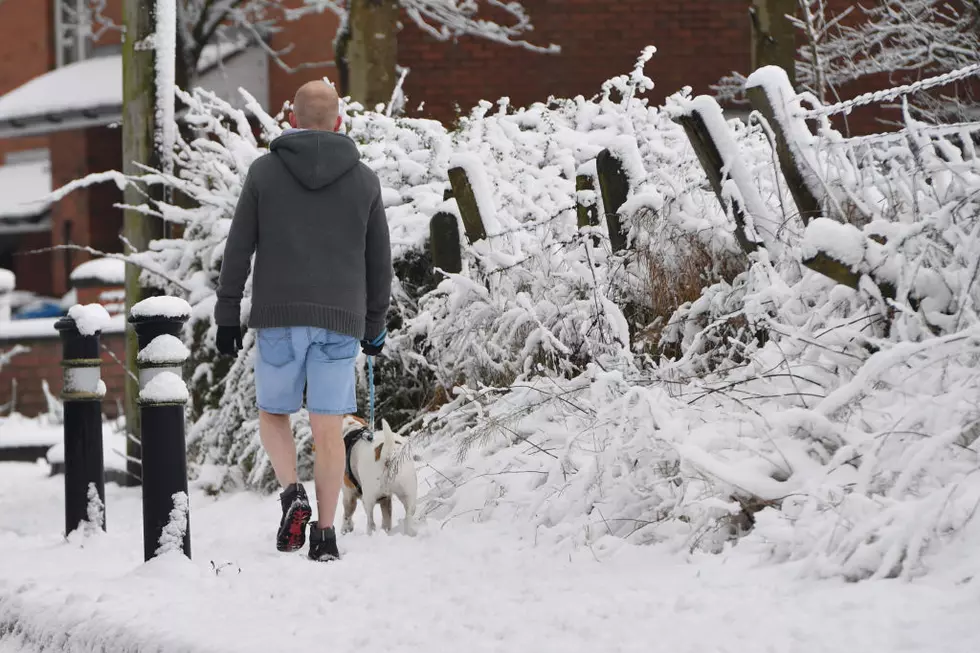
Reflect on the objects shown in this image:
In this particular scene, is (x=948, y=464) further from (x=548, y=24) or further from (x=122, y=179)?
(x=548, y=24)

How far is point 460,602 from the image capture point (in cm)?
410

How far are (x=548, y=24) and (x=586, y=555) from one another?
12.5m

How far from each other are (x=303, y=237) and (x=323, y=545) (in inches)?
43.1

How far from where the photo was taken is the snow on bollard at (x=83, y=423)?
5.79 metres

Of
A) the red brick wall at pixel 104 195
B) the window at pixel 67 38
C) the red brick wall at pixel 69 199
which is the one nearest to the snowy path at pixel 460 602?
the red brick wall at pixel 104 195

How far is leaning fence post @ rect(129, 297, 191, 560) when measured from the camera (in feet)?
15.2

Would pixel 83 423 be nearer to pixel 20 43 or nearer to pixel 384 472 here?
pixel 384 472

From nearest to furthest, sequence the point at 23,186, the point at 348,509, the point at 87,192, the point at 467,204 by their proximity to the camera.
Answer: the point at 348,509 < the point at 467,204 < the point at 87,192 < the point at 23,186

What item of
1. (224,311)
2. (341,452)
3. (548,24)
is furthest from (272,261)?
(548,24)

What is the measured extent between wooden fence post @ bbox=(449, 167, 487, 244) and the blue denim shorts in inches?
58.1

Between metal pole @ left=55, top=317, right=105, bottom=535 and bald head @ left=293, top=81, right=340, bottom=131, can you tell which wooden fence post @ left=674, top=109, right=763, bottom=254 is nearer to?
bald head @ left=293, top=81, right=340, bottom=131

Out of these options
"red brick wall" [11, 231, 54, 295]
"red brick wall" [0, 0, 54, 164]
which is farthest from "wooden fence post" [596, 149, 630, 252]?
"red brick wall" [0, 0, 54, 164]

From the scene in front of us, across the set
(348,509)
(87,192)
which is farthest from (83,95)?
(348,509)

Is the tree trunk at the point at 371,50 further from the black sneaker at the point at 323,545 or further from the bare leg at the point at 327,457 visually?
the black sneaker at the point at 323,545
